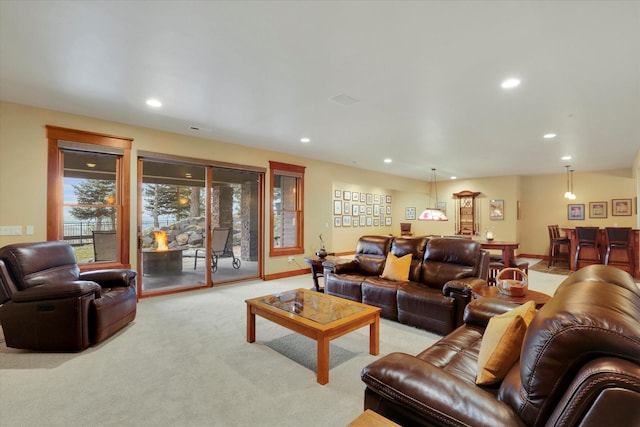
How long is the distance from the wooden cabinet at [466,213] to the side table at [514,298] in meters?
7.80

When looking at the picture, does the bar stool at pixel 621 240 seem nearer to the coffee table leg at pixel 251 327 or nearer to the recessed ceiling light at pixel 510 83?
the recessed ceiling light at pixel 510 83

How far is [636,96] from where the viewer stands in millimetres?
Answer: 3441

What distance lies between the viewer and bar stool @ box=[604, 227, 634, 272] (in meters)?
6.54

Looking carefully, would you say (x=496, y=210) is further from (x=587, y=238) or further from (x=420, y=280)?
(x=420, y=280)

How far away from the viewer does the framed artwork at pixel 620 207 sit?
27.3 feet

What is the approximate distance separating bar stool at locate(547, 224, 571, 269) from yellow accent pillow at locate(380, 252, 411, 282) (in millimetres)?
5920

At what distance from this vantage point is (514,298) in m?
2.67

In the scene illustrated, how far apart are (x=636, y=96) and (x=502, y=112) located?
4.25 ft

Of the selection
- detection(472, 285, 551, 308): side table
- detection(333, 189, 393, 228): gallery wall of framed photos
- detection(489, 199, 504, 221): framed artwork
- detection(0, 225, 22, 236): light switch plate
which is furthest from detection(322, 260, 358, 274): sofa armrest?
detection(489, 199, 504, 221): framed artwork

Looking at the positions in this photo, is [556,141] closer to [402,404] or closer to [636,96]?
[636,96]

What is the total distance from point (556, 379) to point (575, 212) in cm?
1062

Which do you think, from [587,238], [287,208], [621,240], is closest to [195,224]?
[287,208]

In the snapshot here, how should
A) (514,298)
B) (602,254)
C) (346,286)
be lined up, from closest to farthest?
(514,298), (346,286), (602,254)

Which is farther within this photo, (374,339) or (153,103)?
(153,103)
